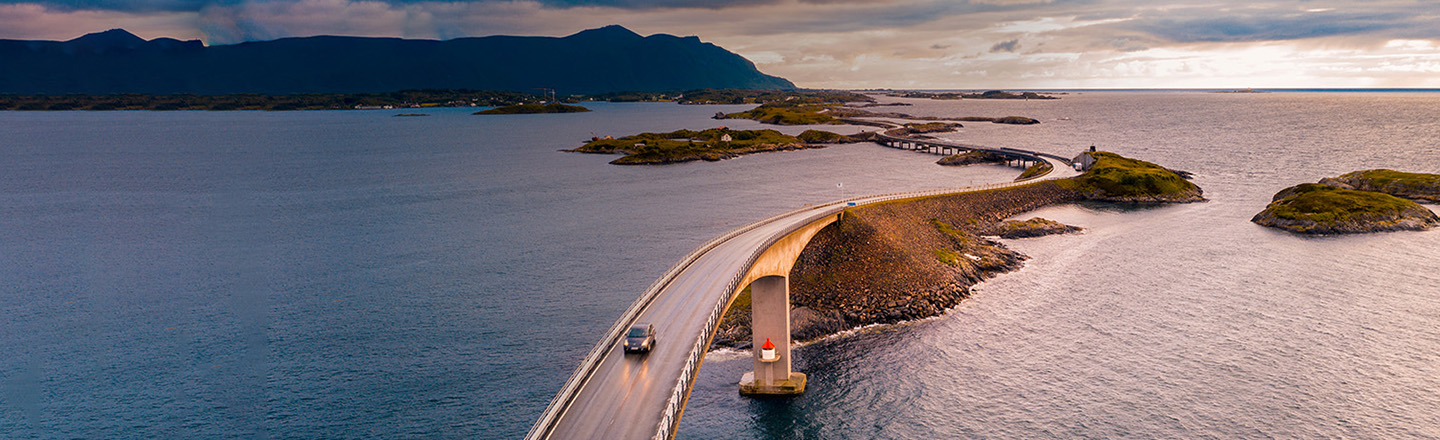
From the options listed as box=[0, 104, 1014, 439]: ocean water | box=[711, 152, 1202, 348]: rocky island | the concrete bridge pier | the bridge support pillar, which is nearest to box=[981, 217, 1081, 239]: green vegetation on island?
box=[711, 152, 1202, 348]: rocky island

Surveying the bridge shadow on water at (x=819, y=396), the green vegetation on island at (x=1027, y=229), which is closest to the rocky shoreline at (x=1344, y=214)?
the green vegetation on island at (x=1027, y=229)

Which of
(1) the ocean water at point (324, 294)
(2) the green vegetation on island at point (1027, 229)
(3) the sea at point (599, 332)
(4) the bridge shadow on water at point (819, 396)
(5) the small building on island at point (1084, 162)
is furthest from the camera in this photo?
(5) the small building on island at point (1084, 162)

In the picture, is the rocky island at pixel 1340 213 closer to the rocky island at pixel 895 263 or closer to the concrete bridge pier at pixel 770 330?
the rocky island at pixel 895 263

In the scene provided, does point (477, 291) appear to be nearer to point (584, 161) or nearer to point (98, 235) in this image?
point (98, 235)

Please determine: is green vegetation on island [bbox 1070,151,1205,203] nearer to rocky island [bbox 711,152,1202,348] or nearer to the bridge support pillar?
rocky island [bbox 711,152,1202,348]

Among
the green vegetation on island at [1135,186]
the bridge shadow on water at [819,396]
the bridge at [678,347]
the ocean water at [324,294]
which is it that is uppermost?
the bridge at [678,347]

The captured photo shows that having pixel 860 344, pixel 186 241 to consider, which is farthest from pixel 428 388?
pixel 186 241
